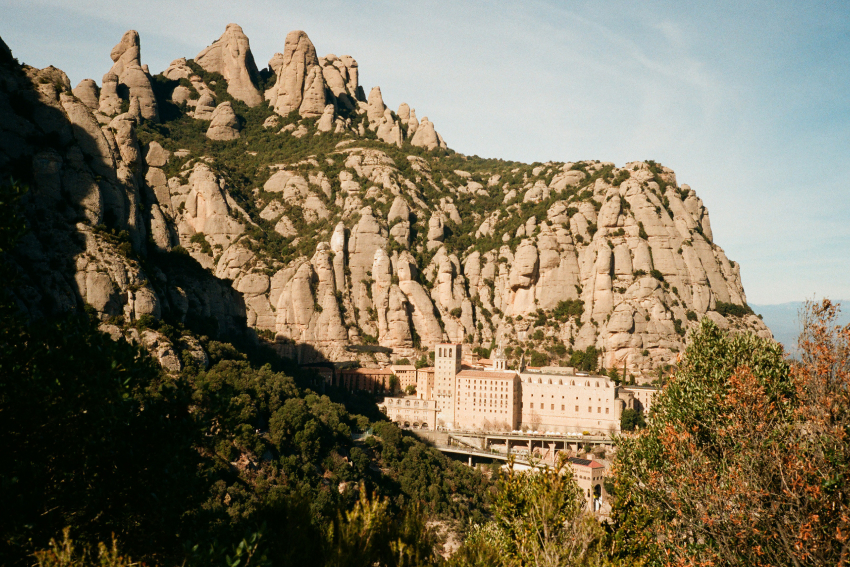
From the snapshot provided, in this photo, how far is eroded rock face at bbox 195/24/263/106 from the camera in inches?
6265

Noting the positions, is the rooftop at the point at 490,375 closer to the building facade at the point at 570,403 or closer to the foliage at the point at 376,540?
the building facade at the point at 570,403

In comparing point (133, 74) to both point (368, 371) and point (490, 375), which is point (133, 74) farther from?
point (490, 375)

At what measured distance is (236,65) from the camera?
159250 mm

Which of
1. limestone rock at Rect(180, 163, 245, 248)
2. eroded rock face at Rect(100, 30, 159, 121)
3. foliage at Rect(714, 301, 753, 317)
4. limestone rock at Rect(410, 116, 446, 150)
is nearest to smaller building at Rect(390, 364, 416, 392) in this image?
limestone rock at Rect(180, 163, 245, 248)

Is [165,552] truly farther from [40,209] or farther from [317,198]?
[317,198]

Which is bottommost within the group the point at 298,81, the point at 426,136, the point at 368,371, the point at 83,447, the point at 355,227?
the point at 368,371

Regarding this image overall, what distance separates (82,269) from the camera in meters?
51.4

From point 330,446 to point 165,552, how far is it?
48.5 m

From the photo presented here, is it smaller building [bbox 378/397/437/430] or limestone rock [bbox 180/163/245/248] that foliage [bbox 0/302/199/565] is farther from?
limestone rock [bbox 180/163/245/248]

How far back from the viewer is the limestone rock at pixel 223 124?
477ft

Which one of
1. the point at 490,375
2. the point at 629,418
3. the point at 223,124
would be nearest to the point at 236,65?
the point at 223,124

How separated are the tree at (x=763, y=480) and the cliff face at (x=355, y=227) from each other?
5100 cm

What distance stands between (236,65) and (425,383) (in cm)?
11049

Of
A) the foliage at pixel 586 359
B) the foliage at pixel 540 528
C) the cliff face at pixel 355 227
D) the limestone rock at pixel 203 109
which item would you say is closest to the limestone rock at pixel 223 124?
the cliff face at pixel 355 227
